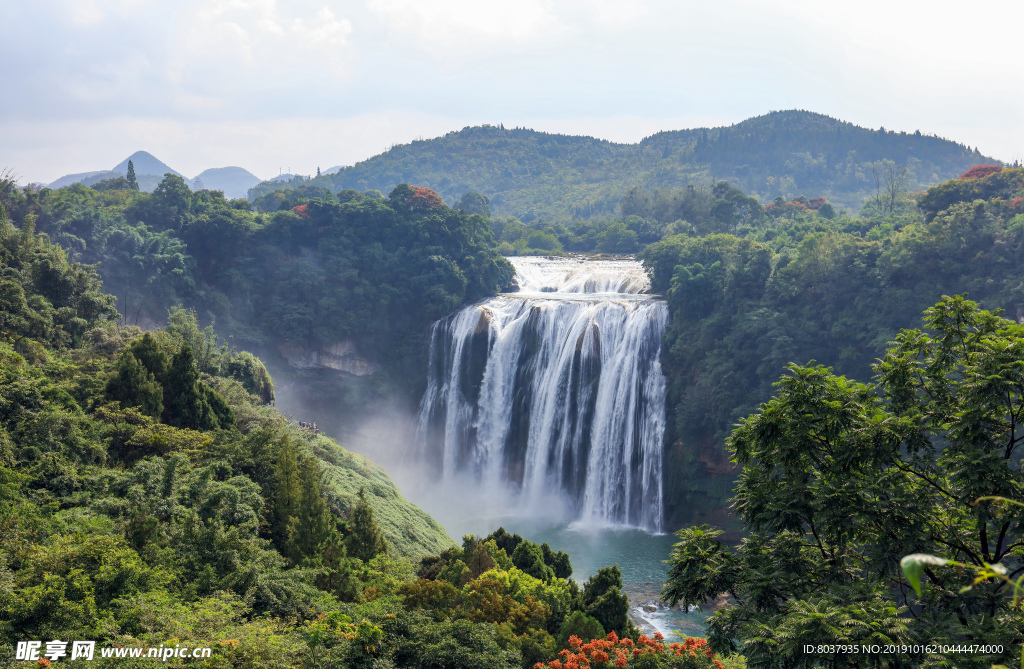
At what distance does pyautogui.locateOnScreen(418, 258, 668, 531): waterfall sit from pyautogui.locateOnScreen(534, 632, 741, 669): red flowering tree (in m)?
21.4

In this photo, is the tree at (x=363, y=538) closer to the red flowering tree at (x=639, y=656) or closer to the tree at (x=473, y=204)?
the red flowering tree at (x=639, y=656)

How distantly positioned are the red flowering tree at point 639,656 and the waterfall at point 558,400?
70.3 ft

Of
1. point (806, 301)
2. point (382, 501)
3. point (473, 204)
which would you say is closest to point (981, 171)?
point (806, 301)

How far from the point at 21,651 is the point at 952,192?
40.9 m

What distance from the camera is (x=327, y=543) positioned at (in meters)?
16.0

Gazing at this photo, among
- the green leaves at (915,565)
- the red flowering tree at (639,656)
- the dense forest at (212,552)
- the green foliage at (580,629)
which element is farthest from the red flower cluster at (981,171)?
the green leaves at (915,565)

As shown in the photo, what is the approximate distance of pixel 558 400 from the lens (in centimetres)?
3556

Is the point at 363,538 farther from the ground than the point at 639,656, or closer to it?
closer to it

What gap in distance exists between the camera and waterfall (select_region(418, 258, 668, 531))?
33.7 m

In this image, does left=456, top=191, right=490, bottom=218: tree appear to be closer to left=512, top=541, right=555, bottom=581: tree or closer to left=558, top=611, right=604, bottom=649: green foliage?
left=512, top=541, right=555, bottom=581: tree

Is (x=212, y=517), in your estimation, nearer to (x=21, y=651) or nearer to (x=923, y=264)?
(x=21, y=651)

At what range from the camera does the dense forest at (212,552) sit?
10.5 m

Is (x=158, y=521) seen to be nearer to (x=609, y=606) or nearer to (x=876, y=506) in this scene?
(x=609, y=606)

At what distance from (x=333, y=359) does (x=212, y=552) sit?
33.0 meters
